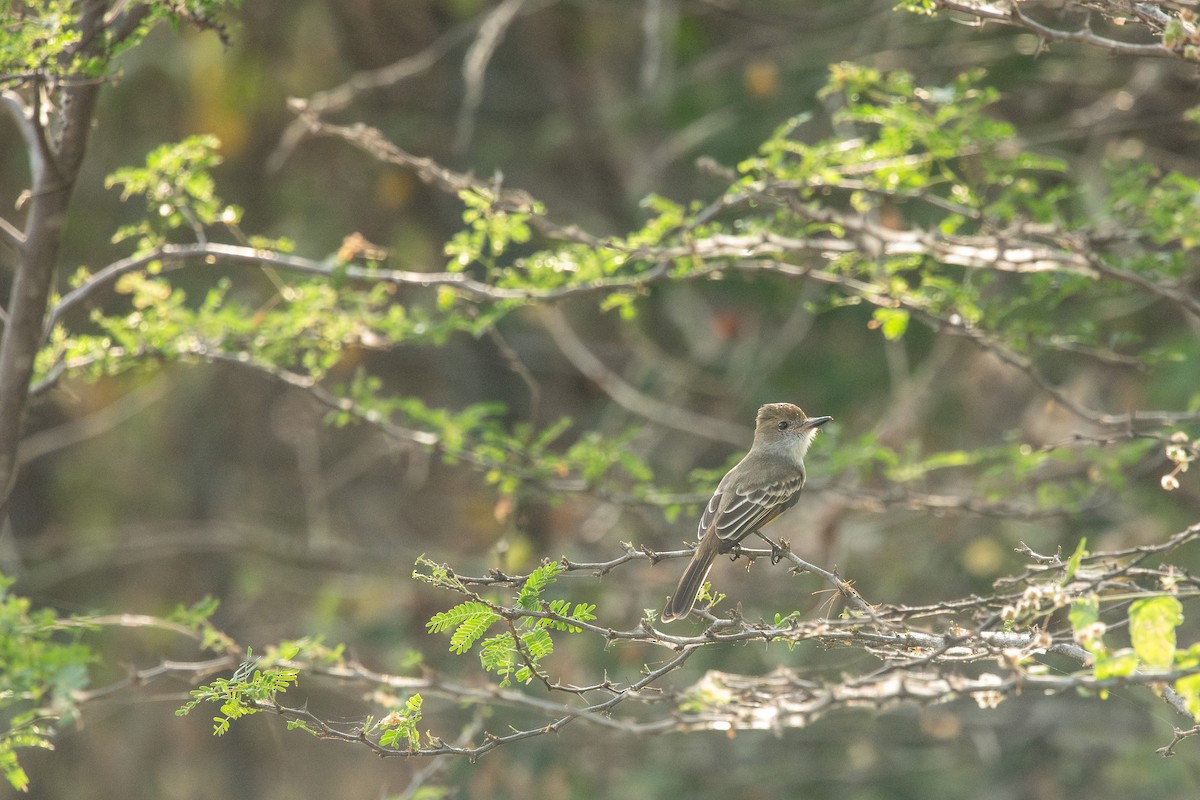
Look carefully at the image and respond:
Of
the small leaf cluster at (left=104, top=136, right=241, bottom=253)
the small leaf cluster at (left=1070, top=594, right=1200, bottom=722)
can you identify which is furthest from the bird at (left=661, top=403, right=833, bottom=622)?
the small leaf cluster at (left=104, top=136, right=241, bottom=253)

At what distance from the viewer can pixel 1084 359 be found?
834 centimetres

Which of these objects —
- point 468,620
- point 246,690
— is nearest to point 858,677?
point 468,620

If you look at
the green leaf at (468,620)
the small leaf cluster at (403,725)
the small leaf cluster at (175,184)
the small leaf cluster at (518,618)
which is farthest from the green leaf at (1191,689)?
the small leaf cluster at (175,184)

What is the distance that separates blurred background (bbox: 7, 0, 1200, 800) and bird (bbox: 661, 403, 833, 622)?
1448mm

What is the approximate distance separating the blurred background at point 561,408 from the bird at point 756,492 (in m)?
1.45

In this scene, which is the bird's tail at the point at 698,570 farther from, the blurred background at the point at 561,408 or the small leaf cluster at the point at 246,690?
the blurred background at the point at 561,408

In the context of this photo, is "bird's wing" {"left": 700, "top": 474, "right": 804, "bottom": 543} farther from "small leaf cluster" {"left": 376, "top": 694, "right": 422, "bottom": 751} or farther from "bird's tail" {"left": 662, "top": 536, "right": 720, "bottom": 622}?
"small leaf cluster" {"left": 376, "top": 694, "right": 422, "bottom": 751}

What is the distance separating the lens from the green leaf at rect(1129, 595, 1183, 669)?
246 centimetres

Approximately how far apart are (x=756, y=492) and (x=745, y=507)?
112 millimetres

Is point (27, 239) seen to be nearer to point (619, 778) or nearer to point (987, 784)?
point (619, 778)

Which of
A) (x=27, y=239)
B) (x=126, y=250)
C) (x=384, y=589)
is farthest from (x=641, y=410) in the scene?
(x=27, y=239)

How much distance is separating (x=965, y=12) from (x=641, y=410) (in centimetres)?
562

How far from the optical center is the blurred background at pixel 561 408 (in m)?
8.23

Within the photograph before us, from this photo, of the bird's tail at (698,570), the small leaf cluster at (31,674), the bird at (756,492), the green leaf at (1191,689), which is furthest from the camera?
the bird at (756,492)
